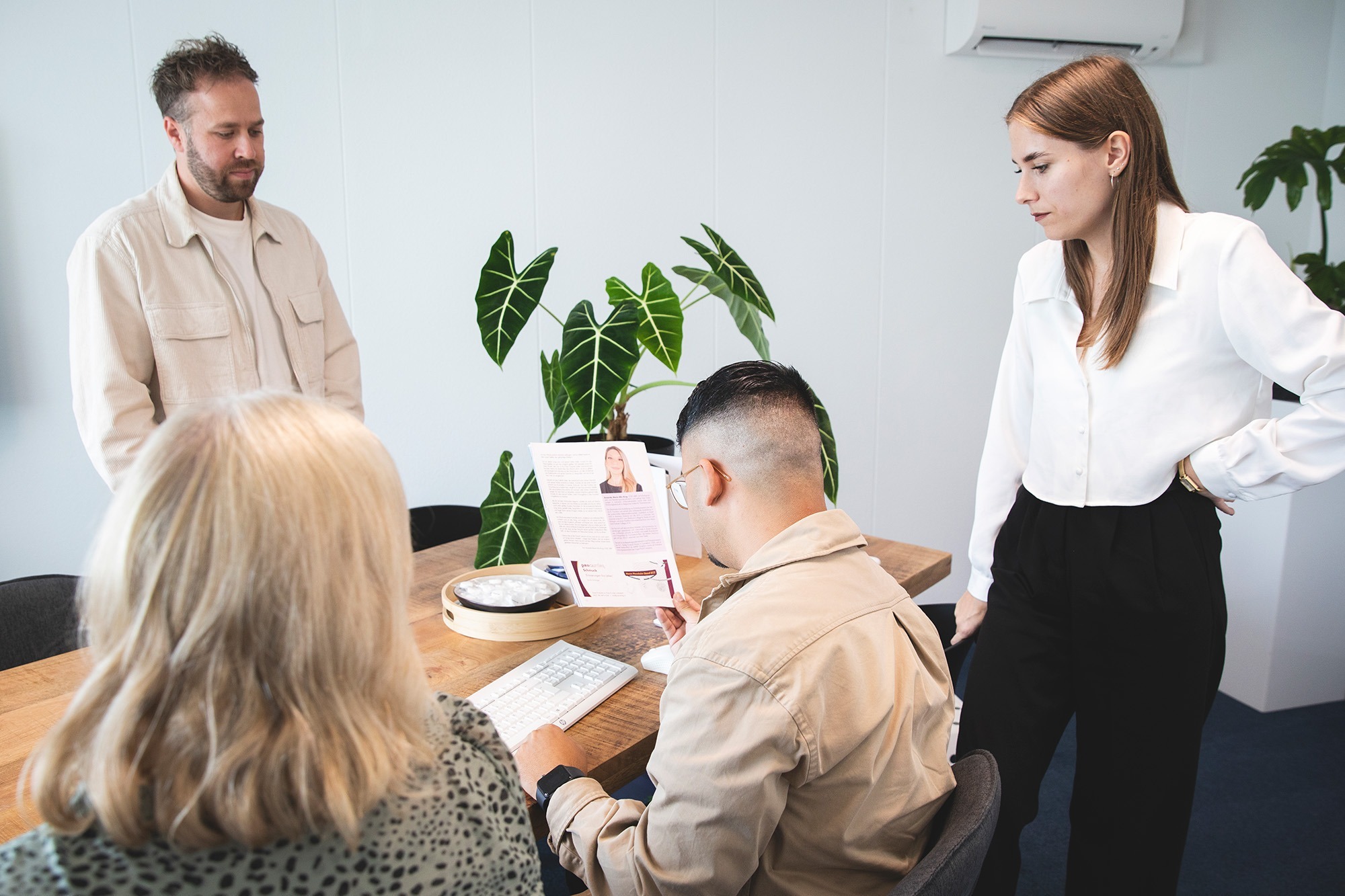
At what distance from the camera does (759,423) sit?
1.23 meters

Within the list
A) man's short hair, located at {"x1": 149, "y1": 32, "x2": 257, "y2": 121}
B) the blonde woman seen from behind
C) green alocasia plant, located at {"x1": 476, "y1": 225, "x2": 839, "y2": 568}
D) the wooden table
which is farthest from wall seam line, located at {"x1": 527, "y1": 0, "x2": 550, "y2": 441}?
the blonde woman seen from behind

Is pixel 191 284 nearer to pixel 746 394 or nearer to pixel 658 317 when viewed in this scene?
pixel 658 317

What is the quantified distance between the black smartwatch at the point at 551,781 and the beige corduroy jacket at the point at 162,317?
1.24m

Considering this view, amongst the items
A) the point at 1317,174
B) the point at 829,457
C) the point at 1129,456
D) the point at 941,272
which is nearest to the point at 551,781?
the point at 1129,456

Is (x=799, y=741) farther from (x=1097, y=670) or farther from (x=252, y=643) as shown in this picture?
(x=1097, y=670)

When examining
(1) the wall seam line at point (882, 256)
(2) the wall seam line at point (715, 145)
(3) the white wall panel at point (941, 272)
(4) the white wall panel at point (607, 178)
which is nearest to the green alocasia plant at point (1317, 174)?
(4) the white wall panel at point (607, 178)

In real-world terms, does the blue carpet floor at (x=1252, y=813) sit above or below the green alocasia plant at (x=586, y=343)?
below

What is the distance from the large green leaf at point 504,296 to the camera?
2.13m

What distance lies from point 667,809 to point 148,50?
2685 mm

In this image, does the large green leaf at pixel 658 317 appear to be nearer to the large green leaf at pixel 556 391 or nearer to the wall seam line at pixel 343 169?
the large green leaf at pixel 556 391

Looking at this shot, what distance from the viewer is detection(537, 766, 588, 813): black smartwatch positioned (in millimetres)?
1140

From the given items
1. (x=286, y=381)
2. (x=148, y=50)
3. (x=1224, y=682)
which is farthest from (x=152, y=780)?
(x=1224, y=682)

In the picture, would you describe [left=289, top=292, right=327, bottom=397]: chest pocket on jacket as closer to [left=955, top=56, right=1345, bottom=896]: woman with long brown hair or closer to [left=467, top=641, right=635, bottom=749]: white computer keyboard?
[left=467, top=641, right=635, bottom=749]: white computer keyboard

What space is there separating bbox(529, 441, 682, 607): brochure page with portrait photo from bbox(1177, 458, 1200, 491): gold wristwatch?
0.89m
